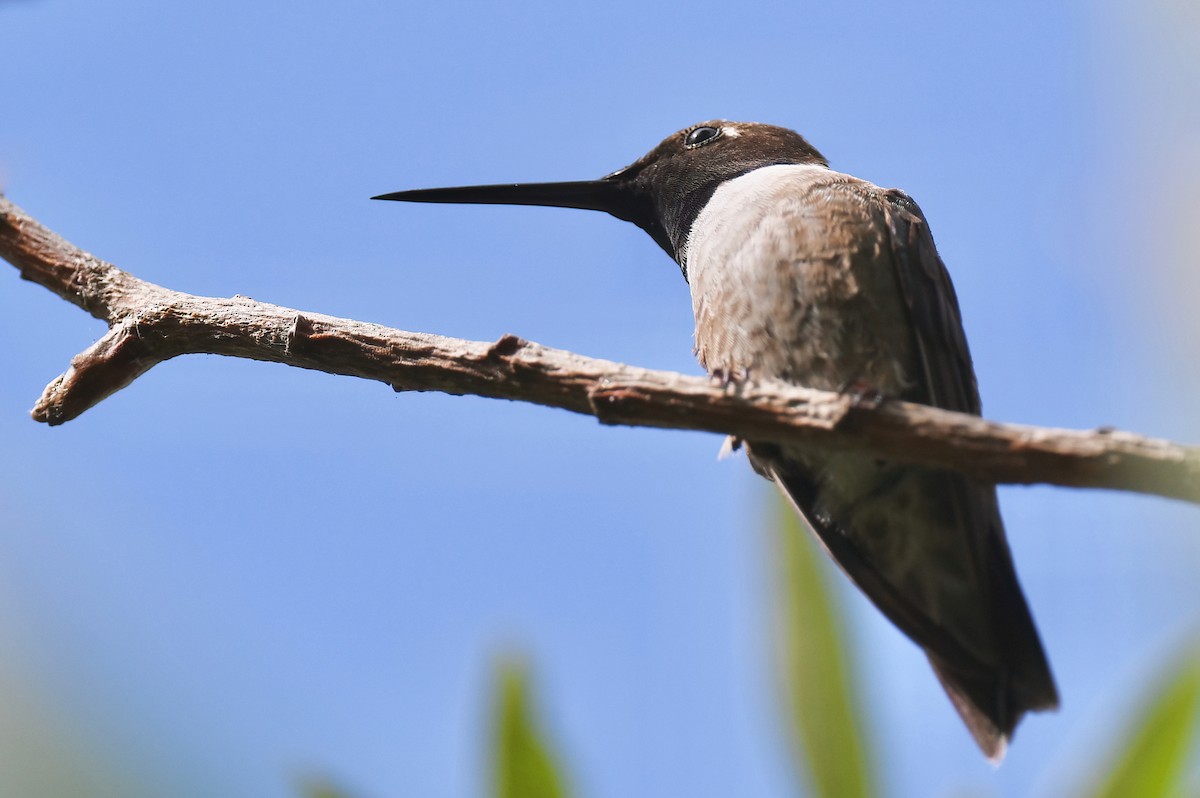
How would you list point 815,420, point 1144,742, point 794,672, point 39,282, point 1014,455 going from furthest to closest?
point 39,282, point 815,420, point 1014,455, point 794,672, point 1144,742

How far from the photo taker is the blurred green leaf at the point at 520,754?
62.9 inches

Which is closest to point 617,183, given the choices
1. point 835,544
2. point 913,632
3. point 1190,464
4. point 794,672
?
point 835,544

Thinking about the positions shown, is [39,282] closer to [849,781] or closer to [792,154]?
[849,781]

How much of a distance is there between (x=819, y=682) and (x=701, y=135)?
4570mm

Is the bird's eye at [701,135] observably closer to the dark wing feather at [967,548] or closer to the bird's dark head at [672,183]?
the bird's dark head at [672,183]

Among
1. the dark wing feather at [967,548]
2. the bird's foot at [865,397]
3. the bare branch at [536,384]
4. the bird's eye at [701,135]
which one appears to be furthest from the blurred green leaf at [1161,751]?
the bird's eye at [701,135]

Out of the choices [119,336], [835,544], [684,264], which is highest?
[684,264]

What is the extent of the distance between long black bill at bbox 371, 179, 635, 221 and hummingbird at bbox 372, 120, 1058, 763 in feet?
3.76

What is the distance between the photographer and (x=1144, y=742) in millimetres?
1465

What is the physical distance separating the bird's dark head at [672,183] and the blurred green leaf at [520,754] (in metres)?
3.95

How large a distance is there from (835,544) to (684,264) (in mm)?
1763

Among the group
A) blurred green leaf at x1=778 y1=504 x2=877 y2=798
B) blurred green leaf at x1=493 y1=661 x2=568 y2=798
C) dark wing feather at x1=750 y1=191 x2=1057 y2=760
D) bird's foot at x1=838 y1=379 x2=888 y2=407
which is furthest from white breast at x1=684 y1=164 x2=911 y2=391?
blurred green leaf at x1=493 y1=661 x2=568 y2=798

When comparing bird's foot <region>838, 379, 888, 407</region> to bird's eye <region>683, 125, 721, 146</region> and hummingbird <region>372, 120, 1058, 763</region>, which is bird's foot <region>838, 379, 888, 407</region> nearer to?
hummingbird <region>372, 120, 1058, 763</region>

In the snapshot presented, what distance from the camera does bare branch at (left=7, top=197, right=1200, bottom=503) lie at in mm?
2566
